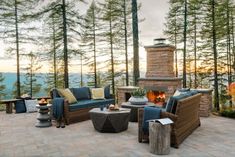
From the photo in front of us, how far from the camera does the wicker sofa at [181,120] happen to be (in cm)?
426

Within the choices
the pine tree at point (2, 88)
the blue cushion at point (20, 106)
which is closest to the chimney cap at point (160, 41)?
the blue cushion at point (20, 106)

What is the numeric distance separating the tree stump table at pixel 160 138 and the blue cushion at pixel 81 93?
4.03 metres

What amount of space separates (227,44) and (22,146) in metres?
12.9

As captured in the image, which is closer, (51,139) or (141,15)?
(51,139)

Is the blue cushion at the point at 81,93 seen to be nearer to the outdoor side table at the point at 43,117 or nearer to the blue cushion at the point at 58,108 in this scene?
the blue cushion at the point at 58,108

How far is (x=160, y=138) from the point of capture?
3910 mm

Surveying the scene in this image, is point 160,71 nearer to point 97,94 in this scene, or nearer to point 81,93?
point 97,94

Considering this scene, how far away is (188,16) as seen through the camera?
12812mm

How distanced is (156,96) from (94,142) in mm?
3849

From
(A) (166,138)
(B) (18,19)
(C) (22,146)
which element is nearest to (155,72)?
(A) (166,138)

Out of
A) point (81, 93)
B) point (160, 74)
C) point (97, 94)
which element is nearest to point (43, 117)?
point (81, 93)

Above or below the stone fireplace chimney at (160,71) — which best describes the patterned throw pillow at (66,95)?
below

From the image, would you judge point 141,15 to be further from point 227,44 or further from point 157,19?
point 227,44

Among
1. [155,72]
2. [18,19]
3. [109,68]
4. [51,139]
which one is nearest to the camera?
[51,139]
